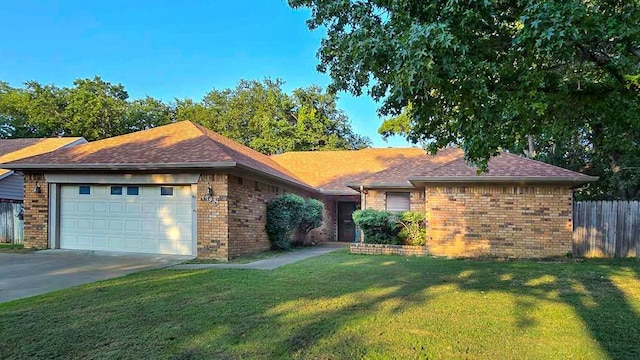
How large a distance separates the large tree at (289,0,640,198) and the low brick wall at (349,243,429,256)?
639 cm

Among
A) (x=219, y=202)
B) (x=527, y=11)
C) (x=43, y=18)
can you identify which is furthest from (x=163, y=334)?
(x=43, y=18)

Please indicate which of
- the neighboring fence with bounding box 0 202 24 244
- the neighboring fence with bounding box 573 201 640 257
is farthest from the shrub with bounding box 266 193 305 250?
the neighboring fence with bounding box 0 202 24 244

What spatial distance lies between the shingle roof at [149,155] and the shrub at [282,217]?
88 cm

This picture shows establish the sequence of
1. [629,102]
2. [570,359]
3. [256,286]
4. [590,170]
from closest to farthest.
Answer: [570,359] < [629,102] < [256,286] < [590,170]

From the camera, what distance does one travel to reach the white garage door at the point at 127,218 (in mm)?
11438

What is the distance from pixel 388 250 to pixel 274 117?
25.3 metres

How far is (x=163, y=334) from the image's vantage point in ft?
13.6

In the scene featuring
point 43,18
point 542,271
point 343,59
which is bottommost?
point 542,271

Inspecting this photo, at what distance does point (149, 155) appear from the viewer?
12.0 m

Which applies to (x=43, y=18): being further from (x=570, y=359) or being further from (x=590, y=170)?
(x=590, y=170)

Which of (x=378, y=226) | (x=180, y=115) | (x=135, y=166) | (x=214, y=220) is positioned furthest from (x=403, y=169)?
(x=180, y=115)

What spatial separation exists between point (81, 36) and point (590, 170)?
2428 cm

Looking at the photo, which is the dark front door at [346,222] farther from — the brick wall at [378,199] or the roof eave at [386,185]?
the roof eave at [386,185]

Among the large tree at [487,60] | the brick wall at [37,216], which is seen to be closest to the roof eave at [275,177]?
the large tree at [487,60]
